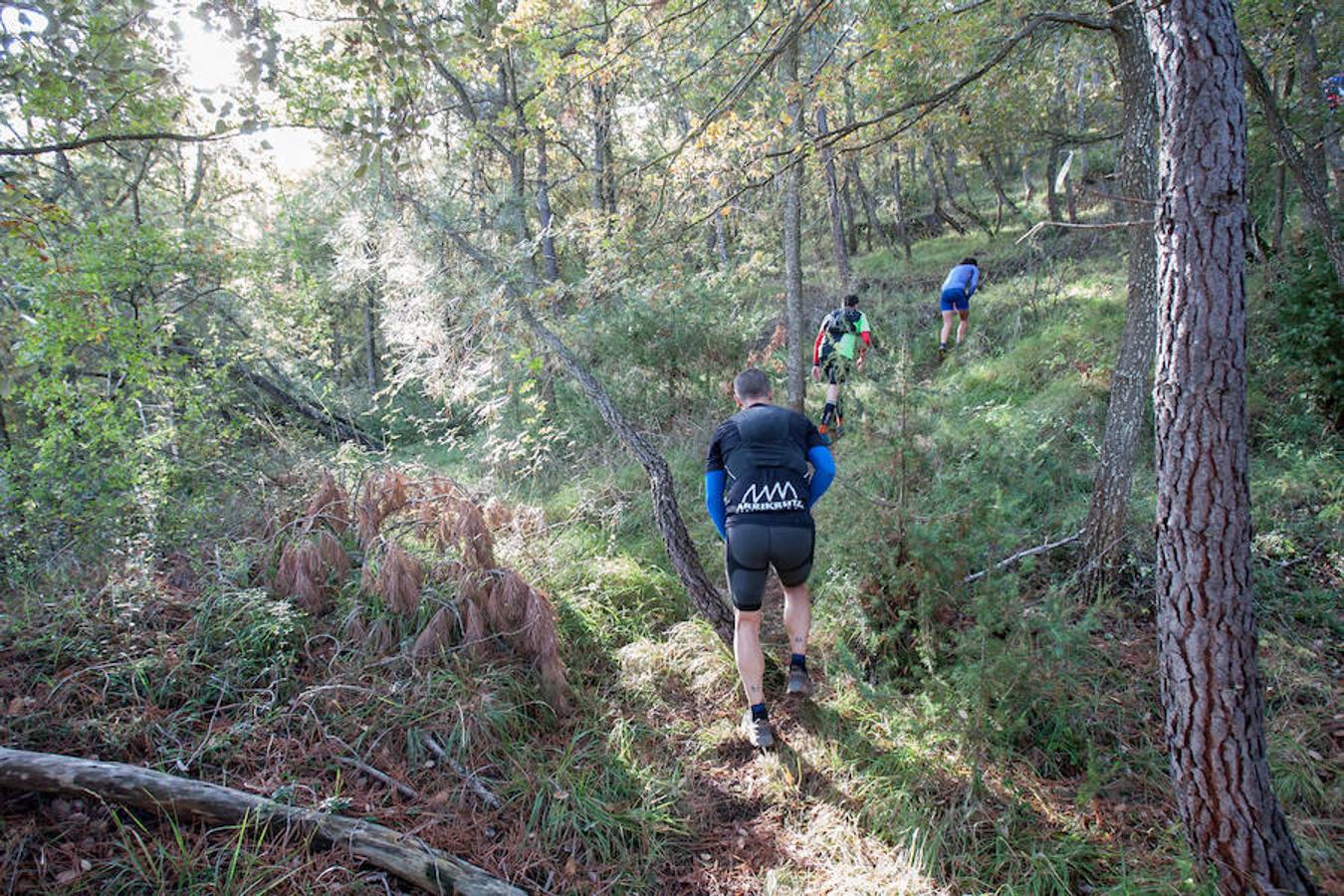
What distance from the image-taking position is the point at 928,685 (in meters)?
3.51

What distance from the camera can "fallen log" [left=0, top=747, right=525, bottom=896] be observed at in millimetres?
2537

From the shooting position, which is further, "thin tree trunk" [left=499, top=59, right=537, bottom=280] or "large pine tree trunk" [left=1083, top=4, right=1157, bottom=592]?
"thin tree trunk" [left=499, top=59, right=537, bottom=280]

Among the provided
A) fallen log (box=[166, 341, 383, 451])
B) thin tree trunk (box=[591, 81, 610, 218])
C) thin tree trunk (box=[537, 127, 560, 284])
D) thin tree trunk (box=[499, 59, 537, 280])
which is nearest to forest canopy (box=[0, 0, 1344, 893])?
thin tree trunk (box=[591, 81, 610, 218])

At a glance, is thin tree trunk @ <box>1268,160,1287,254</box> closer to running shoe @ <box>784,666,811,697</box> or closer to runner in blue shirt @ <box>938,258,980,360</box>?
runner in blue shirt @ <box>938,258,980,360</box>

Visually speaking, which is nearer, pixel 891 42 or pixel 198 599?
pixel 198 599

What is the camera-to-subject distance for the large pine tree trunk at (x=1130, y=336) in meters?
4.02

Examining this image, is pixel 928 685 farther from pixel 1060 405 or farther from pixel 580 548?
pixel 1060 405

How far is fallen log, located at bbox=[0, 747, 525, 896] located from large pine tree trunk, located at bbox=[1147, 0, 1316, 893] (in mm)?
2713

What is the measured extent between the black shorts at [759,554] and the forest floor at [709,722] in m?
0.59

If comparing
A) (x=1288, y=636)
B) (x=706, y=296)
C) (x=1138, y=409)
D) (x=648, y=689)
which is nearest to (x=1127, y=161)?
(x=1138, y=409)

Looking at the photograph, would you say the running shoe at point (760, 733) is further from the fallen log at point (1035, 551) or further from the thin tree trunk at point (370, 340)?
the thin tree trunk at point (370, 340)

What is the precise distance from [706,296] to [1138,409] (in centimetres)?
568

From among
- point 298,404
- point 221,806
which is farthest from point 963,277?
point 298,404

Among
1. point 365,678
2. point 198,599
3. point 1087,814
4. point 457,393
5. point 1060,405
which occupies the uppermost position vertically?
point 457,393
